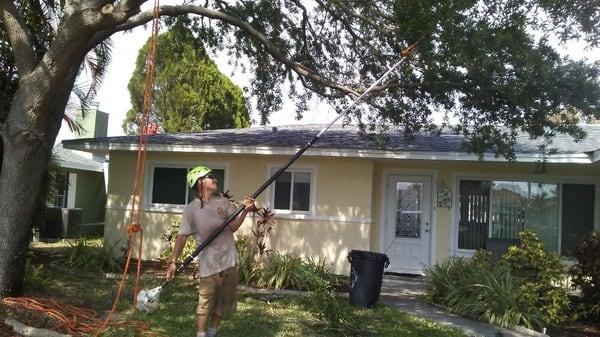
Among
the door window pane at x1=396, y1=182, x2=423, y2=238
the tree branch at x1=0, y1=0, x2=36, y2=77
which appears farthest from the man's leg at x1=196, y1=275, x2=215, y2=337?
the door window pane at x1=396, y1=182, x2=423, y2=238

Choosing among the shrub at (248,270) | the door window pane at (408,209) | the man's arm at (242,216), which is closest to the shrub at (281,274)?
the shrub at (248,270)

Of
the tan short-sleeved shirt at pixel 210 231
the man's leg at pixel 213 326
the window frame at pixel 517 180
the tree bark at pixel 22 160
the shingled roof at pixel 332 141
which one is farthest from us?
the window frame at pixel 517 180

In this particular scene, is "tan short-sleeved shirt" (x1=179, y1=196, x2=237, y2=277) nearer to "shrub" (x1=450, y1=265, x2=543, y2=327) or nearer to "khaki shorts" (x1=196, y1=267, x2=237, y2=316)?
"khaki shorts" (x1=196, y1=267, x2=237, y2=316)

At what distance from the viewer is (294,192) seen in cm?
1238

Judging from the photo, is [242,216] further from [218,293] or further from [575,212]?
[575,212]

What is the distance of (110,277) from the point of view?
34.2ft

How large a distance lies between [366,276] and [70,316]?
4.14m

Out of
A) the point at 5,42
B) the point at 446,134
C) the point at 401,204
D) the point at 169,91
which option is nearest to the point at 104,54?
the point at 5,42

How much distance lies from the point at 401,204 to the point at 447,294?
378 centimetres

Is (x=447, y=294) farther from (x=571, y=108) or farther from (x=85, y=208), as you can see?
(x=85, y=208)

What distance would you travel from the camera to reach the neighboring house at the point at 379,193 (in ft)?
38.9

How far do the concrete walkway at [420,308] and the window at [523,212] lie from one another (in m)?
1.66

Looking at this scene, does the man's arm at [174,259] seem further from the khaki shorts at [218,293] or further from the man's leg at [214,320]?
the man's leg at [214,320]

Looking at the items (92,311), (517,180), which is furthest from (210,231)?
(517,180)
